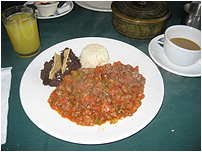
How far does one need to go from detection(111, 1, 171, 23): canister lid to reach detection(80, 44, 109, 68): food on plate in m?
0.77

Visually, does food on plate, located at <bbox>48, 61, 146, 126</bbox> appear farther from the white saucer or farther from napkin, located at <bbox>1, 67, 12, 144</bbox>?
napkin, located at <bbox>1, 67, 12, 144</bbox>

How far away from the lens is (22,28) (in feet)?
8.95

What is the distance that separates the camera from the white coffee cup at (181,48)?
2.57 metres

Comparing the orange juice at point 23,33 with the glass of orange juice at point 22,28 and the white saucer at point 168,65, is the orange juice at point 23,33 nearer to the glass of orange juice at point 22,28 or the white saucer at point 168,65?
the glass of orange juice at point 22,28

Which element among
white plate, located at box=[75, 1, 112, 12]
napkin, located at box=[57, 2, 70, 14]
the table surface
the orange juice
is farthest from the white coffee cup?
napkin, located at box=[57, 2, 70, 14]

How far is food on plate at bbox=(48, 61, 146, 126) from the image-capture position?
215cm

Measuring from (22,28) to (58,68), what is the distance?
924 millimetres

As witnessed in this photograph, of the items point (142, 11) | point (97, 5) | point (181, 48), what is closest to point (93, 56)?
point (142, 11)

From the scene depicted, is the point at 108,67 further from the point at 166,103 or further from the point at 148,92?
the point at 166,103

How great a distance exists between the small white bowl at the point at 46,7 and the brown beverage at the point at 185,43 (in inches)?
103

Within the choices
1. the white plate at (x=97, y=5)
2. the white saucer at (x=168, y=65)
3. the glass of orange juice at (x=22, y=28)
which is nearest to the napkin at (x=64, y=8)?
the white plate at (x=97, y=5)

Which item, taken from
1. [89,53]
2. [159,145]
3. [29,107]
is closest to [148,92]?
[159,145]

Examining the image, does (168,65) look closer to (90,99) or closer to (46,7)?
(90,99)

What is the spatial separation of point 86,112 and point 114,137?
19.8 inches
